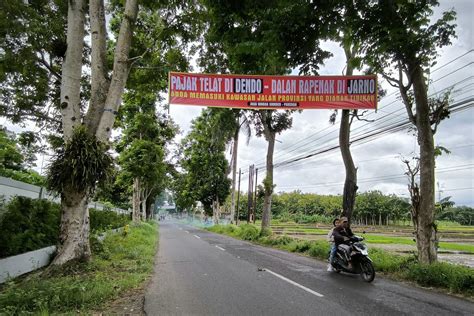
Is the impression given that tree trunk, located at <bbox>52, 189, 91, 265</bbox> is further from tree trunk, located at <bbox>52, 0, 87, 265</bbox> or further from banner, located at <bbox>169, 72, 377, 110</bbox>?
banner, located at <bbox>169, 72, 377, 110</bbox>

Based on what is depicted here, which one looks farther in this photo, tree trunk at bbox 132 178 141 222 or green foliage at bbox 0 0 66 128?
tree trunk at bbox 132 178 141 222

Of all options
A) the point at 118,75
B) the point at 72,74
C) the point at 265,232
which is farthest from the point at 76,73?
the point at 265,232

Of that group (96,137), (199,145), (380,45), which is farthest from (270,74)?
(199,145)

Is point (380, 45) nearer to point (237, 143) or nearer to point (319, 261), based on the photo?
point (319, 261)

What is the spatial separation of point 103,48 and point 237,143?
26.6m

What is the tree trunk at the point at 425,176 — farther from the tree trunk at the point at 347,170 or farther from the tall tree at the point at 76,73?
the tall tree at the point at 76,73

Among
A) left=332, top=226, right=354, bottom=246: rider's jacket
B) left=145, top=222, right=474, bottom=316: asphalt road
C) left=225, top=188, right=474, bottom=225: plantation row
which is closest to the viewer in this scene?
left=145, top=222, right=474, bottom=316: asphalt road

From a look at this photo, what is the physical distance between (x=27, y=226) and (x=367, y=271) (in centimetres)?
888

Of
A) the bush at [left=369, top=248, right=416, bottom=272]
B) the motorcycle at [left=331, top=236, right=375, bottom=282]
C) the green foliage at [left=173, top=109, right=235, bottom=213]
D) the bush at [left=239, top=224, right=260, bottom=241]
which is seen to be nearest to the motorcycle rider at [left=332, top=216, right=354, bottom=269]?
the motorcycle at [left=331, top=236, right=375, bottom=282]

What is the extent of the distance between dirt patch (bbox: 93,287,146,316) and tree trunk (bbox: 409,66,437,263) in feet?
25.3

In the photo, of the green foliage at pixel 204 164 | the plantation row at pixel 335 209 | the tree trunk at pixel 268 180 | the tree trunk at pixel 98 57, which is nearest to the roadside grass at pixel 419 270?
the tree trunk at pixel 268 180

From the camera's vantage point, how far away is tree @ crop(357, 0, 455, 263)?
7559 mm

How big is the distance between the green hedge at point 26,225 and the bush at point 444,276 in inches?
389

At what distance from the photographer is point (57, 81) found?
545 inches
